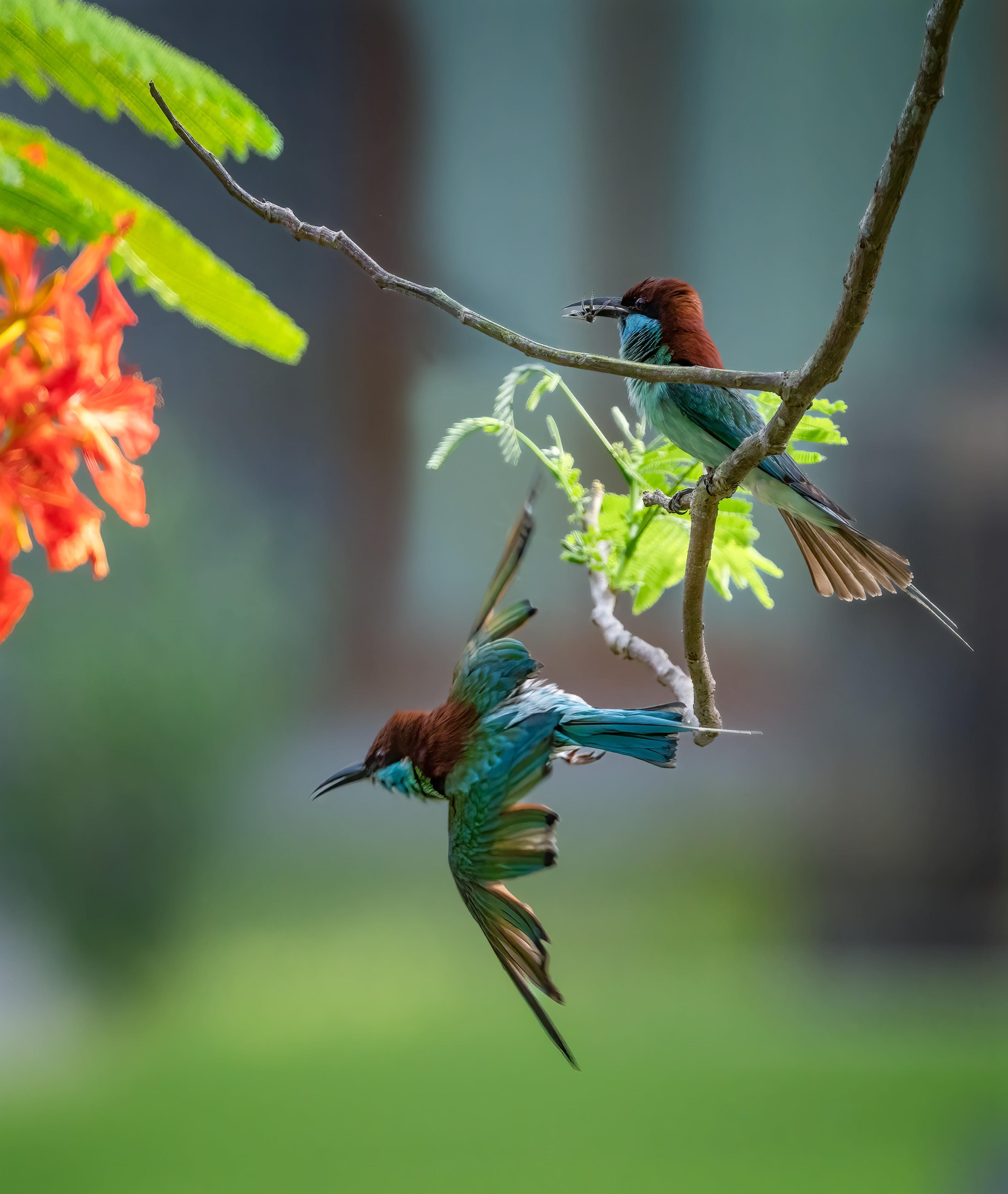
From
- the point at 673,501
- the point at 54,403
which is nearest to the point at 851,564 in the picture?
the point at 673,501

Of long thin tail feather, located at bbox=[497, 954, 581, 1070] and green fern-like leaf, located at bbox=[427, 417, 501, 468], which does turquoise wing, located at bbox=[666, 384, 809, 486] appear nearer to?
green fern-like leaf, located at bbox=[427, 417, 501, 468]

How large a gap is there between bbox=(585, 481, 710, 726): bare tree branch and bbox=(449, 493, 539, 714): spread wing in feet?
0.17

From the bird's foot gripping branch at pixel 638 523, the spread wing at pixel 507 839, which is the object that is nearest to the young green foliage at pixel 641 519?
the bird's foot gripping branch at pixel 638 523

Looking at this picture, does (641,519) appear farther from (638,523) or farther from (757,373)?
(757,373)

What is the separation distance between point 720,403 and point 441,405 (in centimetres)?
113

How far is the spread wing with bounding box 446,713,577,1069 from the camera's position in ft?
0.83

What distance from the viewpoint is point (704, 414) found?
331mm

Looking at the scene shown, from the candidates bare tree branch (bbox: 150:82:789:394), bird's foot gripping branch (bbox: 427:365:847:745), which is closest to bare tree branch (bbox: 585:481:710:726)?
bird's foot gripping branch (bbox: 427:365:847:745)

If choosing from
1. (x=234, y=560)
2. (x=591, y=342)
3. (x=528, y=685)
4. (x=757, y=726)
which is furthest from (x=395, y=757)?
(x=757, y=726)

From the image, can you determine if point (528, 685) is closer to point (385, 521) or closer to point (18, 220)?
point (18, 220)

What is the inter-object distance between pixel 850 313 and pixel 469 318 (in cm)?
8

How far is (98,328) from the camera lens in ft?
0.80

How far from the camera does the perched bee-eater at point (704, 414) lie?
28 centimetres

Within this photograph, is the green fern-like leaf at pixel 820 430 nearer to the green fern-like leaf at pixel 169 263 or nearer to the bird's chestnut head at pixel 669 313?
the bird's chestnut head at pixel 669 313
